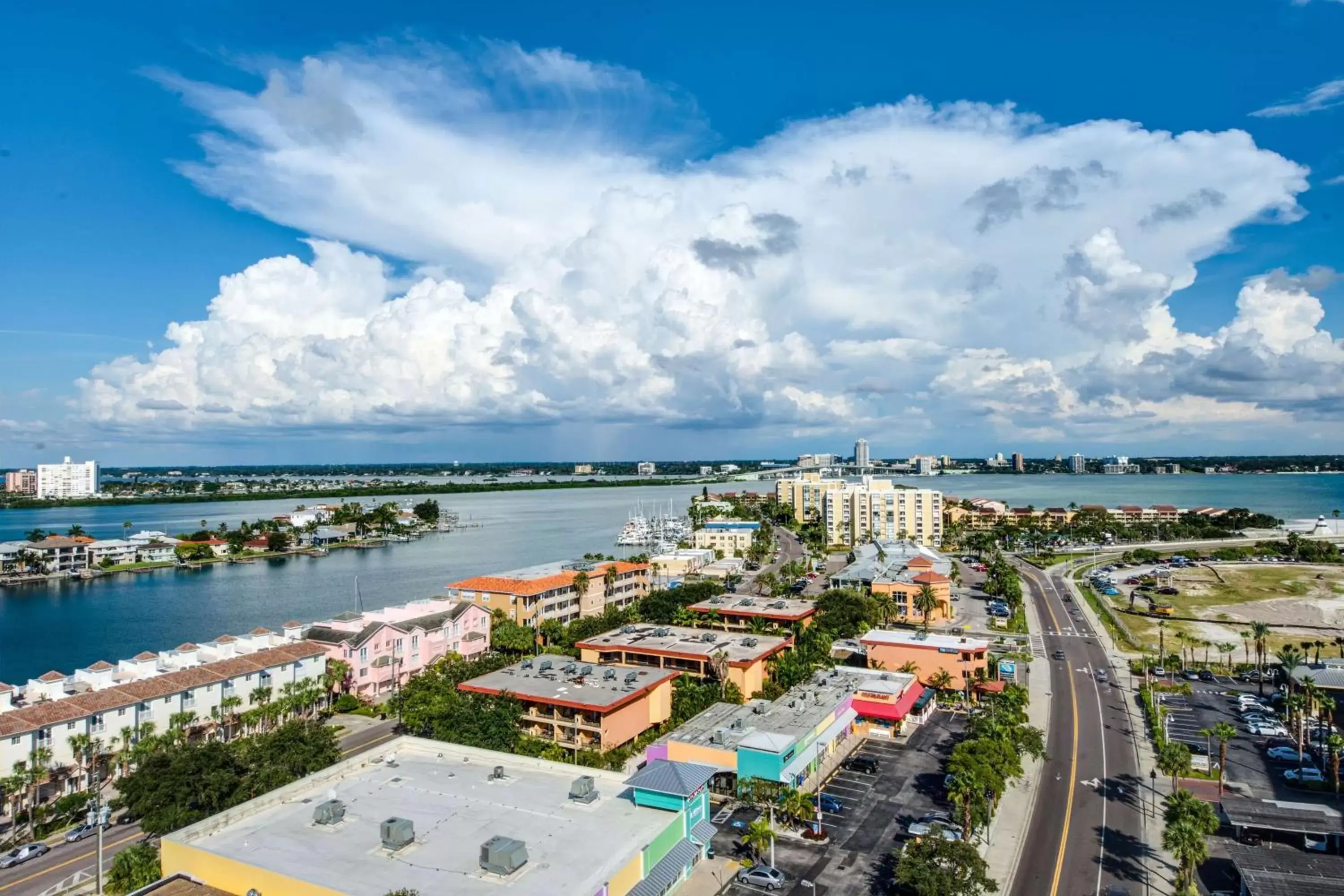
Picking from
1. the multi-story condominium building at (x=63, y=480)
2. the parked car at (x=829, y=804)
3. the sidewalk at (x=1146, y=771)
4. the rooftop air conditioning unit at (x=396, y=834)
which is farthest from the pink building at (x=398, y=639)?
the multi-story condominium building at (x=63, y=480)

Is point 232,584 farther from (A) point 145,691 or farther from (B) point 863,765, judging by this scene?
(B) point 863,765

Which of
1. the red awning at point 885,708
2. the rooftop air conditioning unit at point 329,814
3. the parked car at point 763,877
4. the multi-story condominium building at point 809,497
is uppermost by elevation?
the multi-story condominium building at point 809,497

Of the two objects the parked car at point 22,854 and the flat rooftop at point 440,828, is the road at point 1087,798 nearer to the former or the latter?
the flat rooftop at point 440,828

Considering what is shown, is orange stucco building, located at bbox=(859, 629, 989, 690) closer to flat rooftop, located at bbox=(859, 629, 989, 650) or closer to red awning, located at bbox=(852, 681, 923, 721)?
flat rooftop, located at bbox=(859, 629, 989, 650)

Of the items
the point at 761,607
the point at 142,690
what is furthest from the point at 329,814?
the point at 761,607

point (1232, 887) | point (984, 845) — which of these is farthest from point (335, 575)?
point (1232, 887)

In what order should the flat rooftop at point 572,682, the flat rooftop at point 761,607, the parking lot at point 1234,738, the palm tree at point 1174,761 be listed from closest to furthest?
1. the palm tree at point 1174,761
2. the parking lot at point 1234,738
3. the flat rooftop at point 572,682
4. the flat rooftop at point 761,607

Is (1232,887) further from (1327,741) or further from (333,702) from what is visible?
(333,702)
